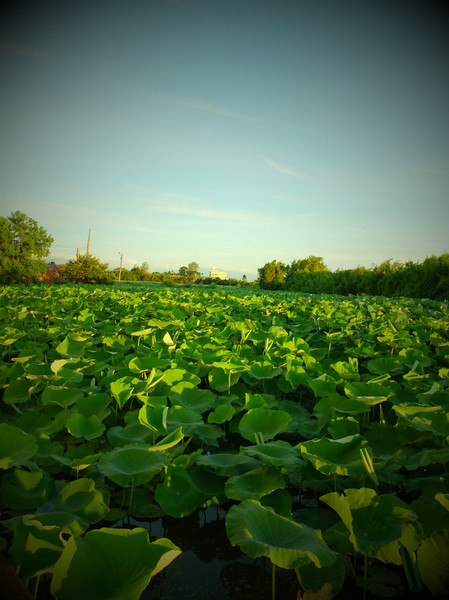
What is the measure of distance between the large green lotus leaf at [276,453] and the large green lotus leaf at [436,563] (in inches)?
13.2

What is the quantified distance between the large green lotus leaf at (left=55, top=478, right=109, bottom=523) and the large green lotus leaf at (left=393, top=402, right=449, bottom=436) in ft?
3.36

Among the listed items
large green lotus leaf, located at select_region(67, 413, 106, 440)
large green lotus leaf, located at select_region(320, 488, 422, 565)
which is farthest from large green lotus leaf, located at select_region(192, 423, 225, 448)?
large green lotus leaf, located at select_region(320, 488, 422, 565)

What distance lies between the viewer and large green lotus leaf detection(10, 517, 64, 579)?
1.87 feet

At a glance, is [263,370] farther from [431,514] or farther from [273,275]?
[273,275]

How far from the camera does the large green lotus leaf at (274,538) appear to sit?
0.56 meters

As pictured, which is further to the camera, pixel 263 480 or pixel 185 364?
pixel 185 364

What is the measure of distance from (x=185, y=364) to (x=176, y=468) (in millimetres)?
899

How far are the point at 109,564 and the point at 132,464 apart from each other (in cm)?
36

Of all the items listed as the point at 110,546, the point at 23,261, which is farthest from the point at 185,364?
the point at 23,261

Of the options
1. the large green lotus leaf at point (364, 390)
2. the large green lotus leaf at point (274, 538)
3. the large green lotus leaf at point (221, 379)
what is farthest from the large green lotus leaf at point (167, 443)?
the large green lotus leaf at point (364, 390)

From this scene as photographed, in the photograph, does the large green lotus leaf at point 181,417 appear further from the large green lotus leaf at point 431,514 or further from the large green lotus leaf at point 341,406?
the large green lotus leaf at point 431,514

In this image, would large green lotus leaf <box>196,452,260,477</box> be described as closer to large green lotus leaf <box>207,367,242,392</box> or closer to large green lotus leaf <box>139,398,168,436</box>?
large green lotus leaf <box>139,398,168,436</box>

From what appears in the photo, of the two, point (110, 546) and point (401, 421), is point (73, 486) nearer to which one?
point (110, 546)

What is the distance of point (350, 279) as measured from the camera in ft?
55.3
